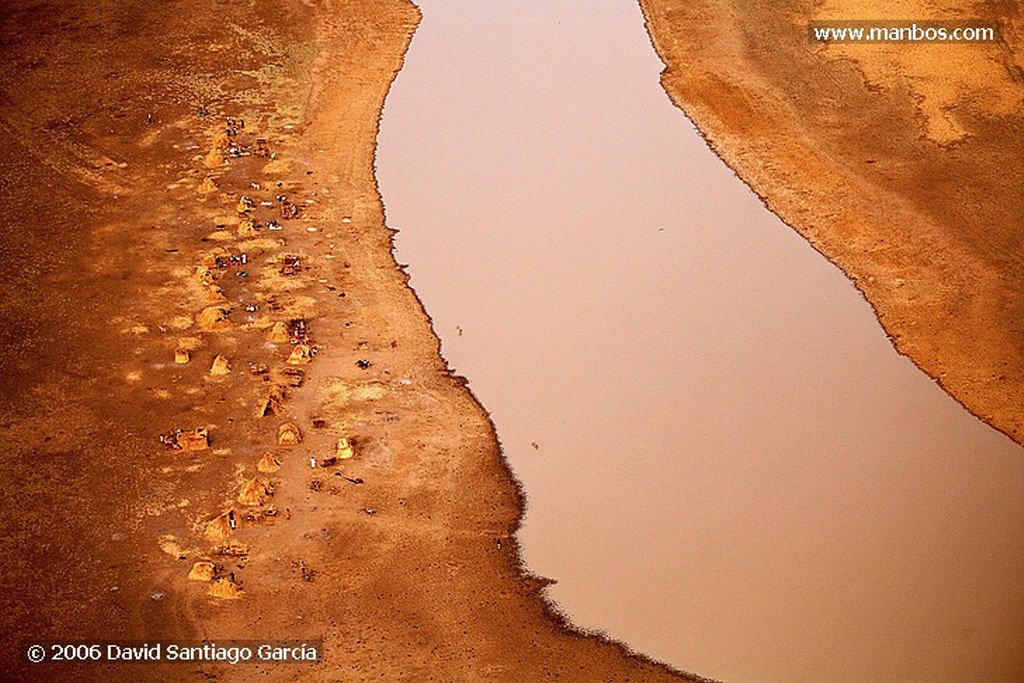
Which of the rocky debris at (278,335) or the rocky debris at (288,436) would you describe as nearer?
the rocky debris at (288,436)

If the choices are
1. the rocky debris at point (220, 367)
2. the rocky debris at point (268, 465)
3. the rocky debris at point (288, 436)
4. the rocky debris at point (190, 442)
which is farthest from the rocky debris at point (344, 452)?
the rocky debris at point (220, 367)

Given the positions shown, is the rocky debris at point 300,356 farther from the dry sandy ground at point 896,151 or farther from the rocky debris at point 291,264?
the dry sandy ground at point 896,151

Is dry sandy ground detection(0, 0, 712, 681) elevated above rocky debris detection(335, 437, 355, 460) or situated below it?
below

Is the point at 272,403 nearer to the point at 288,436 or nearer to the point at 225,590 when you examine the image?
the point at 288,436

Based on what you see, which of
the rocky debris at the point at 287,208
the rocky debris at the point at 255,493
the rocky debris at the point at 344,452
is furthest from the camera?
the rocky debris at the point at 287,208

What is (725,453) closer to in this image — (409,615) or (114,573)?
(409,615)

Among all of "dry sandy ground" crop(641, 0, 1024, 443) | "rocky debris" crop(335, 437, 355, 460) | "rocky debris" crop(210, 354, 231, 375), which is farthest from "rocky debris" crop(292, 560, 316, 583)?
"dry sandy ground" crop(641, 0, 1024, 443)

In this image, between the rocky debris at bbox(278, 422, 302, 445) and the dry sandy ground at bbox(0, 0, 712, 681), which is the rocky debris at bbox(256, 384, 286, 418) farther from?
the rocky debris at bbox(278, 422, 302, 445)
